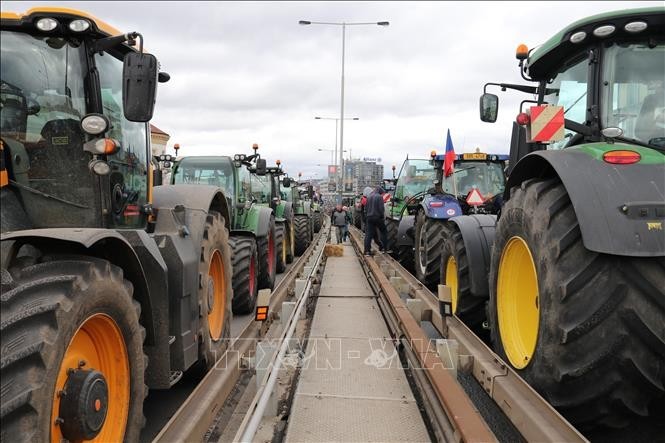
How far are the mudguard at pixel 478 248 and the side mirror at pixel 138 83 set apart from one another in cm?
343

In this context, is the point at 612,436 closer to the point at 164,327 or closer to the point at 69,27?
the point at 164,327

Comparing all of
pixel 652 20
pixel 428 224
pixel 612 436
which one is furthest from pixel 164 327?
pixel 428 224

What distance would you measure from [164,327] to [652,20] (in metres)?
3.64

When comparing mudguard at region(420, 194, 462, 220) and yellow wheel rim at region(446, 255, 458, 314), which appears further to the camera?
mudguard at region(420, 194, 462, 220)

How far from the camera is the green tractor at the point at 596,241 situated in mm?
2520

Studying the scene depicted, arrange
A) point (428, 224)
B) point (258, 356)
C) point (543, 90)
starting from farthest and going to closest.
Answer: point (428, 224) < point (543, 90) < point (258, 356)

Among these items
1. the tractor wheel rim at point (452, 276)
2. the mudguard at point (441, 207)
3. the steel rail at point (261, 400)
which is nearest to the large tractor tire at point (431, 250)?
the mudguard at point (441, 207)

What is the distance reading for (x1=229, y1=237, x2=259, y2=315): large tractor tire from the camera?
641cm

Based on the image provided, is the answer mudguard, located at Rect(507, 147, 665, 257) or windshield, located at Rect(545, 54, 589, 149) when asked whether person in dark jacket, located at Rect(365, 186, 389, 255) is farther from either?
mudguard, located at Rect(507, 147, 665, 257)

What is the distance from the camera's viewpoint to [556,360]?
268 centimetres

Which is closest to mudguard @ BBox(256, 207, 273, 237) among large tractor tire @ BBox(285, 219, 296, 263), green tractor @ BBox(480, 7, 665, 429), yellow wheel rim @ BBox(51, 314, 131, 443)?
large tractor tire @ BBox(285, 219, 296, 263)

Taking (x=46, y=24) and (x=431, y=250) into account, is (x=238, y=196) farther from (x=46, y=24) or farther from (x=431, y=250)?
(x=46, y=24)

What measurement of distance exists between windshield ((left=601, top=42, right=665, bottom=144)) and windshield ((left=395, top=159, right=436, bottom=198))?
779 centimetres

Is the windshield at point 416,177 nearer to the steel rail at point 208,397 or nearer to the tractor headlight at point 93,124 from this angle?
the steel rail at point 208,397
